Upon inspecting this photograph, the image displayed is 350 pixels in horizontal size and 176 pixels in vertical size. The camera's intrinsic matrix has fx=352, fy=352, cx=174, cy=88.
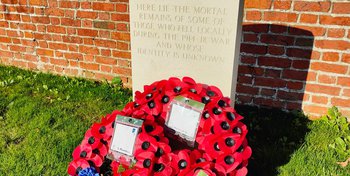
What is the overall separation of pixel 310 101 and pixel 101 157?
1.85 metres

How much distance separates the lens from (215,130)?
2.11 metres

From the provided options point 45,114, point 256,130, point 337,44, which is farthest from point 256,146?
point 45,114

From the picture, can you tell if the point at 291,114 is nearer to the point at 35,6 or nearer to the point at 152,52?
the point at 152,52

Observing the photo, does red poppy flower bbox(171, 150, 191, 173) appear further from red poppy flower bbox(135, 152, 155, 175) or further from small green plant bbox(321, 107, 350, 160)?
small green plant bbox(321, 107, 350, 160)

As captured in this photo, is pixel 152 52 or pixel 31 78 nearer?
pixel 152 52

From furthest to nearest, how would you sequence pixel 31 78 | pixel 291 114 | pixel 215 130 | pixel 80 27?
pixel 31 78 → pixel 80 27 → pixel 291 114 → pixel 215 130

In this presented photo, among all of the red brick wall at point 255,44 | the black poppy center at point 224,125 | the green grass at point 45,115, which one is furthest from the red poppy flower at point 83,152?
the red brick wall at point 255,44

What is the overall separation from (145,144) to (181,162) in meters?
0.24

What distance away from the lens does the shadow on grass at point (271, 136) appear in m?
2.53

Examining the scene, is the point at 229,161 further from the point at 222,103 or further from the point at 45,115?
the point at 45,115

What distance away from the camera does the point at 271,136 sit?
112 inches

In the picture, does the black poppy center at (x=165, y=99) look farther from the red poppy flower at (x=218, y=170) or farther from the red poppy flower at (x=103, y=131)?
the red poppy flower at (x=218, y=170)

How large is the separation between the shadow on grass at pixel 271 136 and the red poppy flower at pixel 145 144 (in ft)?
2.60

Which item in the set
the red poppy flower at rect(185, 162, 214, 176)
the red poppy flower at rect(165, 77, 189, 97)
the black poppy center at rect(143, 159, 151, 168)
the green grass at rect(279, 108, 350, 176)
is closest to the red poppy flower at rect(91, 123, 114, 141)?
the black poppy center at rect(143, 159, 151, 168)
